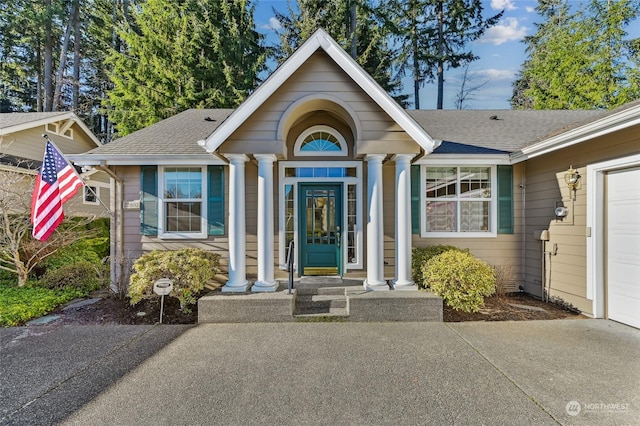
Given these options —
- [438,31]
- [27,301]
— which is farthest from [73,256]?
[438,31]

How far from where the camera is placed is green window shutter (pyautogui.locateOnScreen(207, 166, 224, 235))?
6.32m

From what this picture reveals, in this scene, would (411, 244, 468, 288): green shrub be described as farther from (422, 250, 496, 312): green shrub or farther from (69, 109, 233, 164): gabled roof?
(69, 109, 233, 164): gabled roof

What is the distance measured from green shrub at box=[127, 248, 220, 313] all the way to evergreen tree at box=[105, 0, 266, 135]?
34.9 feet

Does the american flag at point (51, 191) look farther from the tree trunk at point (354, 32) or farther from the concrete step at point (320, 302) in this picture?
the tree trunk at point (354, 32)

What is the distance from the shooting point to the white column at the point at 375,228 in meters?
5.21

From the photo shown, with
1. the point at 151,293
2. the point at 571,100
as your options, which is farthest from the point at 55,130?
the point at 571,100

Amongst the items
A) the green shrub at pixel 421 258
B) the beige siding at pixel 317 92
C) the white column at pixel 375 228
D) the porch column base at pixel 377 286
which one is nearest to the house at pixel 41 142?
the beige siding at pixel 317 92

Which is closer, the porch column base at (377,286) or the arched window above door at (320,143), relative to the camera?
the porch column base at (377,286)

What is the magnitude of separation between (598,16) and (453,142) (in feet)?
45.8

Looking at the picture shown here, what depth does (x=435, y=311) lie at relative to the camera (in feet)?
15.7

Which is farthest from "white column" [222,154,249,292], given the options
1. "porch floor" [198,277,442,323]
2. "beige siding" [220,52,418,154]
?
"porch floor" [198,277,442,323]

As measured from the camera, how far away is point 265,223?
5.21m

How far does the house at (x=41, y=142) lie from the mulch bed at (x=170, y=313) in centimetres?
422

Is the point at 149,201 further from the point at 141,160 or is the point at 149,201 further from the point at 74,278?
the point at 74,278
